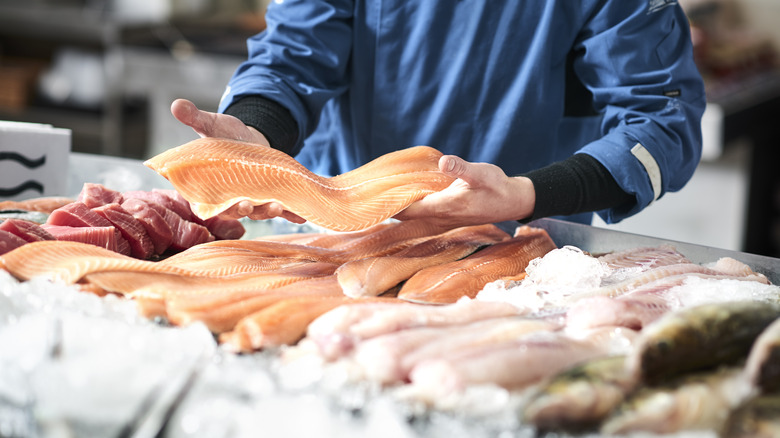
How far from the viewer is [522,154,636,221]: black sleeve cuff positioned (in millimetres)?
1877

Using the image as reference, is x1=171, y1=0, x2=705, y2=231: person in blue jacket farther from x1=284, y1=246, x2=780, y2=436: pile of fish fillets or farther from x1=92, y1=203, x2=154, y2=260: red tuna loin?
x1=284, y1=246, x2=780, y2=436: pile of fish fillets

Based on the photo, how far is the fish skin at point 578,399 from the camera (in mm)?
1030

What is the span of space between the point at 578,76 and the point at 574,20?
0.69 feet

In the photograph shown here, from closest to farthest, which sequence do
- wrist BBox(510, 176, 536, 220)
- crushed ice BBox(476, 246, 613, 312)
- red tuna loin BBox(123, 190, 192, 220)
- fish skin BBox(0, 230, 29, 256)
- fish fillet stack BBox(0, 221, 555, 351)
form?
1. fish fillet stack BBox(0, 221, 555, 351)
2. crushed ice BBox(476, 246, 613, 312)
3. fish skin BBox(0, 230, 29, 256)
4. wrist BBox(510, 176, 536, 220)
5. red tuna loin BBox(123, 190, 192, 220)

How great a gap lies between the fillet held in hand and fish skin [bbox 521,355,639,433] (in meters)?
0.69

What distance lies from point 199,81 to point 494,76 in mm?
3030

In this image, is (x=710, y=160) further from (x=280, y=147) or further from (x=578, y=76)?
(x=280, y=147)

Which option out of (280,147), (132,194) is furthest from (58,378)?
(280,147)

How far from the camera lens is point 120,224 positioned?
1.73 meters

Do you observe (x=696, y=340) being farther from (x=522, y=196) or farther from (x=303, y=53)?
(x=303, y=53)

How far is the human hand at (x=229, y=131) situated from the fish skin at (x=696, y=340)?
91 cm

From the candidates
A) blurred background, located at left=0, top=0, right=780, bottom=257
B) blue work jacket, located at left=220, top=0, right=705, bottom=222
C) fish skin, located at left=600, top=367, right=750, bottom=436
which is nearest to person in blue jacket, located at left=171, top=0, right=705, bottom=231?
blue work jacket, located at left=220, top=0, right=705, bottom=222

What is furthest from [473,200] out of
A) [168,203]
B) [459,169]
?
[168,203]

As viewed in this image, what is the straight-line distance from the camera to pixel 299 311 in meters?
1.33
